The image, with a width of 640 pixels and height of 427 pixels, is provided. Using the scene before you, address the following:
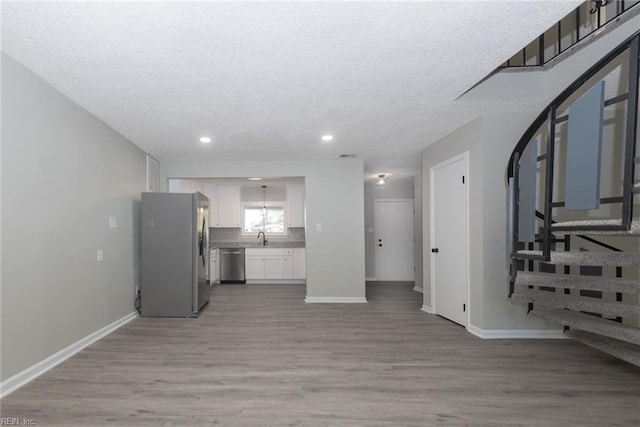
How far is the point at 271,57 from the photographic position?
7.18ft

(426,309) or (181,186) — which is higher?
(181,186)

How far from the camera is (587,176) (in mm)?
2170

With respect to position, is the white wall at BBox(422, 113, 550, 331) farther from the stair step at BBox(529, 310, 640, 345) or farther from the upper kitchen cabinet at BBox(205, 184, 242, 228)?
the upper kitchen cabinet at BBox(205, 184, 242, 228)

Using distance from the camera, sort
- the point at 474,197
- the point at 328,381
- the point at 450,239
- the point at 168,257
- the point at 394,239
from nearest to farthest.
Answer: the point at 328,381
the point at 474,197
the point at 450,239
the point at 168,257
the point at 394,239

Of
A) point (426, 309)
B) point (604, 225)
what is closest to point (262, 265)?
point (426, 309)

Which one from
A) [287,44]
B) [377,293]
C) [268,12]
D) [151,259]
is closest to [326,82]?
[287,44]

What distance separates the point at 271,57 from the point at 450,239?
123 inches

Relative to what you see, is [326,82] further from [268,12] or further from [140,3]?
[140,3]

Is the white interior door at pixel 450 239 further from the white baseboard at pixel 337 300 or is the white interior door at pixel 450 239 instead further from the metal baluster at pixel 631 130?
the metal baluster at pixel 631 130

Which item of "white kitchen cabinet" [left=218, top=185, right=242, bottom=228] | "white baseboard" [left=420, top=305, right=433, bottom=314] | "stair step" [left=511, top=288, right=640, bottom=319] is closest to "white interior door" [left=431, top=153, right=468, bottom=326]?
"white baseboard" [left=420, top=305, right=433, bottom=314]

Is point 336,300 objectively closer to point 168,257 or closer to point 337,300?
point 337,300

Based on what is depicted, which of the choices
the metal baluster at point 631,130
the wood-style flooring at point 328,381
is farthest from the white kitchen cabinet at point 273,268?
the metal baluster at point 631,130

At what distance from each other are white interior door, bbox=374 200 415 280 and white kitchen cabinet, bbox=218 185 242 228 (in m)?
A: 3.32

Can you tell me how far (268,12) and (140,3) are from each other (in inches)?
26.9
